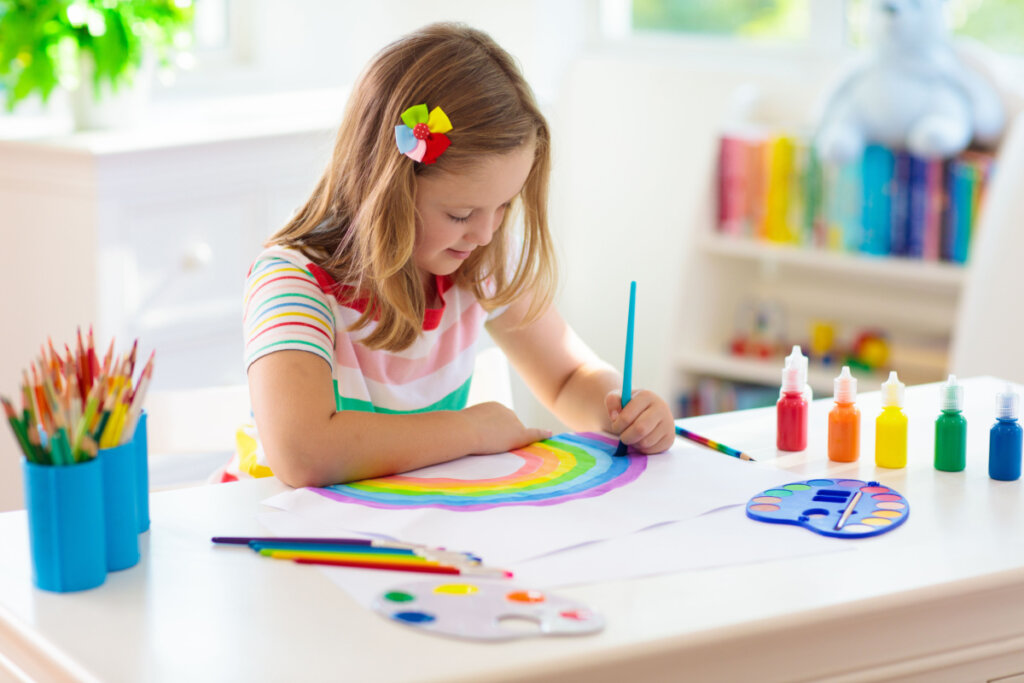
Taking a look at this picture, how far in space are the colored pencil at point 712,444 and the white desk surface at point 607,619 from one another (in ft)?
0.70

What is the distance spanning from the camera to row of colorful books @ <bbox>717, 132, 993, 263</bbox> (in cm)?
253

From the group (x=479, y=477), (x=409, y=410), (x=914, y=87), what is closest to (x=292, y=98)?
(x=914, y=87)

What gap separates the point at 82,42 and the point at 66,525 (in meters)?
1.73

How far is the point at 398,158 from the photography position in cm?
130

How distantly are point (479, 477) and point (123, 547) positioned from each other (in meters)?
0.35

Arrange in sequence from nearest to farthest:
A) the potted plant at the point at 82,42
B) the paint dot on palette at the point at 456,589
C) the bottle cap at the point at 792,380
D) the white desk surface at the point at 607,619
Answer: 1. the white desk surface at the point at 607,619
2. the paint dot on palette at the point at 456,589
3. the bottle cap at the point at 792,380
4. the potted plant at the point at 82,42

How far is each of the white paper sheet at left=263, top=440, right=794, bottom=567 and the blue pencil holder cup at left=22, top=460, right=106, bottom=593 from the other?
0.64ft

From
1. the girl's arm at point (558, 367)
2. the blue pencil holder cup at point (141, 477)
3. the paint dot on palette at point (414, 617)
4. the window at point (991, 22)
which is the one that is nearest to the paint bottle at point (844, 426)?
the girl's arm at point (558, 367)

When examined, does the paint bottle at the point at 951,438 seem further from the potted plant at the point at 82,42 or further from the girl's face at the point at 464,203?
the potted plant at the point at 82,42

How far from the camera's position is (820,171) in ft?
8.75

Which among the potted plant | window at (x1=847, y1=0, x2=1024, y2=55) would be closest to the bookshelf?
window at (x1=847, y1=0, x2=1024, y2=55)

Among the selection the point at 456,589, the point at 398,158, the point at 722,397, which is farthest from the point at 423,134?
the point at 722,397

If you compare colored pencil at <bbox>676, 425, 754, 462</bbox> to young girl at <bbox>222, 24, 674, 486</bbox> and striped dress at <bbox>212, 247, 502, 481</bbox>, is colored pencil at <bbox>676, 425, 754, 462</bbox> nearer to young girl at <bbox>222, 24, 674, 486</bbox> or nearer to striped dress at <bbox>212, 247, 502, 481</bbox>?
young girl at <bbox>222, 24, 674, 486</bbox>

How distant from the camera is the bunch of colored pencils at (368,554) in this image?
3.24 feet
